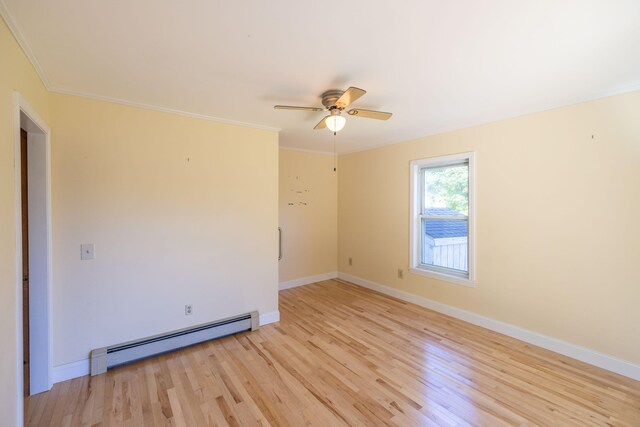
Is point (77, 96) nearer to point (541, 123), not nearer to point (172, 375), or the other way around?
point (172, 375)

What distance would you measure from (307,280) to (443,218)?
2.58 meters

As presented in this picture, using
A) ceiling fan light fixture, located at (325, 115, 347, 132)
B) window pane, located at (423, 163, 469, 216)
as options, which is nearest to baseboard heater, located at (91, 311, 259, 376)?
ceiling fan light fixture, located at (325, 115, 347, 132)

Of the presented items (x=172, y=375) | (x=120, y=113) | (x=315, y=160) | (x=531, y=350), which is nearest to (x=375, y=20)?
(x=120, y=113)

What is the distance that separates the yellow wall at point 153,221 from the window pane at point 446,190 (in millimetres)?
2229

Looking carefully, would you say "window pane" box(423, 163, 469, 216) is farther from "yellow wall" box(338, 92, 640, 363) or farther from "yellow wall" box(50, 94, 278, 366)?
"yellow wall" box(50, 94, 278, 366)

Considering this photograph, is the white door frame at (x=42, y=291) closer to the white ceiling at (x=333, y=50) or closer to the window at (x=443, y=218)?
the white ceiling at (x=333, y=50)

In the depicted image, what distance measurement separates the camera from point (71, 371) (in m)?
2.38

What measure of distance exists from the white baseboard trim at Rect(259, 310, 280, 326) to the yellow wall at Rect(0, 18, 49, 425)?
2096 millimetres

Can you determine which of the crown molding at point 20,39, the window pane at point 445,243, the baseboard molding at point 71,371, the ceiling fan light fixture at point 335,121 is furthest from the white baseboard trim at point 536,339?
the crown molding at point 20,39

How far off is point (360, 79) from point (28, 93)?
2.26 m

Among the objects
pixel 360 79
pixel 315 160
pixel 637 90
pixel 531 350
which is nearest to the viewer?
pixel 360 79

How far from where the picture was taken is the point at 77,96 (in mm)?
2393

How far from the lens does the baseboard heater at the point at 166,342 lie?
2445 millimetres

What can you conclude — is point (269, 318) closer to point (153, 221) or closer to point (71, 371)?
point (153, 221)
